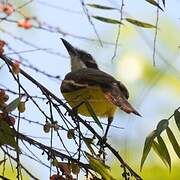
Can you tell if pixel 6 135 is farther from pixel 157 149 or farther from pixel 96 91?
pixel 96 91

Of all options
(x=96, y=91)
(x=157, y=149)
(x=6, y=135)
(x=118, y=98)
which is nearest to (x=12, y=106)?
(x=6, y=135)

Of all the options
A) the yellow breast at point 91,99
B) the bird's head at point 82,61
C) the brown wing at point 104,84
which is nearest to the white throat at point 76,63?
the bird's head at point 82,61

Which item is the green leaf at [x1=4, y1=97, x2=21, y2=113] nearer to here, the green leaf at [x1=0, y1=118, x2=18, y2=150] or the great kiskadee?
the green leaf at [x1=0, y1=118, x2=18, y2=150]

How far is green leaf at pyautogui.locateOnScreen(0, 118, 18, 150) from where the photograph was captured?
1.69m

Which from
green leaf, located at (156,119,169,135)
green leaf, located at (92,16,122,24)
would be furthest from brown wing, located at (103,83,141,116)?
green leaf, located at (92,16,122,24)

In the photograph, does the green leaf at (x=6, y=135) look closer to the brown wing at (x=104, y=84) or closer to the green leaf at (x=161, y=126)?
the green leaf at (x=161, y=126)

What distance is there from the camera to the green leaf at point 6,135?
169cm

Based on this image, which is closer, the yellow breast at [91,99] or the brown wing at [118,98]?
the brown wing at [118,98]

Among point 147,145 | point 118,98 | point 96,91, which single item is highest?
point 96,91

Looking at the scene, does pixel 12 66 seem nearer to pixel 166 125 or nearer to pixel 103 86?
pixel 166 125

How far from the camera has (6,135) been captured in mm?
1705

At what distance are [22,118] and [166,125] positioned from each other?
0.53 metres

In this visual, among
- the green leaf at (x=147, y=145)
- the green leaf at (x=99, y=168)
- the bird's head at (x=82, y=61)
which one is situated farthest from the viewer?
the bird's head at (x=82, y=61)

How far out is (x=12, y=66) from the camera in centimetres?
168
